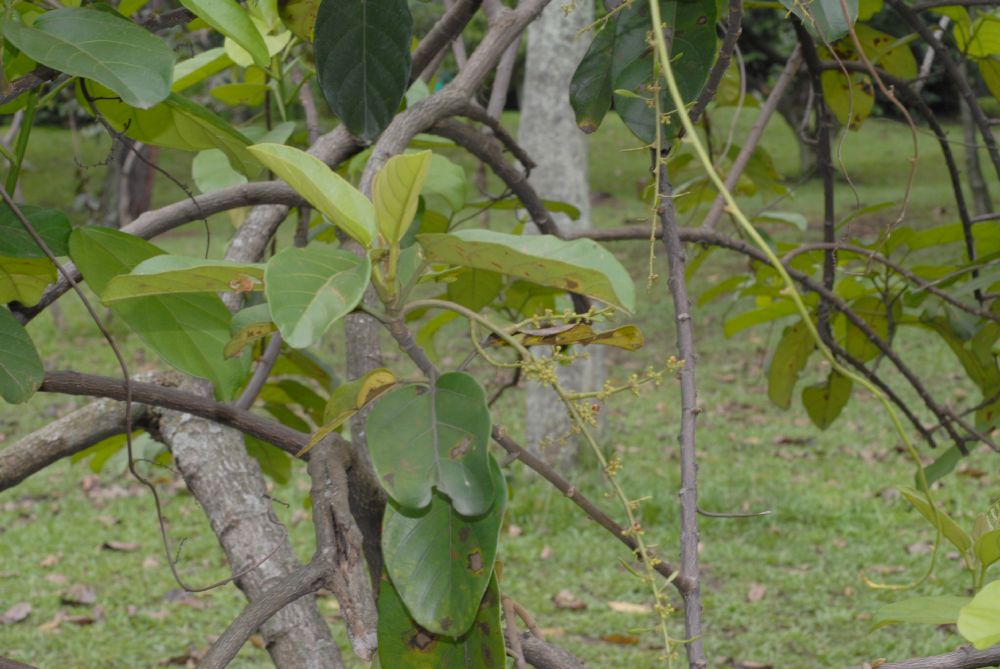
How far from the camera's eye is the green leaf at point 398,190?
2.09 ft

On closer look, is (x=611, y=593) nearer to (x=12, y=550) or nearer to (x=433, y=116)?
(x=12, y=550)

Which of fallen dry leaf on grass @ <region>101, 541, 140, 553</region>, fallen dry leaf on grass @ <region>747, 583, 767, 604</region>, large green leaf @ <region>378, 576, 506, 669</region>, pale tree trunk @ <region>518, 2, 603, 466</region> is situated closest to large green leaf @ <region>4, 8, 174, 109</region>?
large green leaf @ <region>378, 576, 506, 669</region>

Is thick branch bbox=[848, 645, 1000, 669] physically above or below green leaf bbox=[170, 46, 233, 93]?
below

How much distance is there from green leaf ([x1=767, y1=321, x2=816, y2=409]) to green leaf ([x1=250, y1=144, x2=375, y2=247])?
1319 mm

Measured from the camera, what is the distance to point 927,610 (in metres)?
0.75

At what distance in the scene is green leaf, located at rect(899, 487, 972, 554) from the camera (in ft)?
2.50

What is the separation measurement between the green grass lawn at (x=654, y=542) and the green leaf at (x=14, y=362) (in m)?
1.79

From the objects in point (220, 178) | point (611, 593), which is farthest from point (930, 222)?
point (220, 178)

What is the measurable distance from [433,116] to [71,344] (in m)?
7.31

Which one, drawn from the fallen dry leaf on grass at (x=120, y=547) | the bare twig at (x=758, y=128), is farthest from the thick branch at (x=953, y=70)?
the fallen dry leaf on grass at (x=120, y=547)

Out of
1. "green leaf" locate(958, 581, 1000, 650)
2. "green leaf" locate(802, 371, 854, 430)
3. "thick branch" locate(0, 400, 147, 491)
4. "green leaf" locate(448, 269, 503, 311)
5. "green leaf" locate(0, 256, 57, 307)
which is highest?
"green leaf" locate(958, 581, 1000, 650)

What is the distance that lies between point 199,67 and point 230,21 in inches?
25.2

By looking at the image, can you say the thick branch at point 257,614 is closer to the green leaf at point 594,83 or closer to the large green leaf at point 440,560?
the large green leaf at point 440,560

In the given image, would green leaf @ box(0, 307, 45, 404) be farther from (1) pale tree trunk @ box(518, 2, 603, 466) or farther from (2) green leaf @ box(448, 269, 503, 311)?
(1) pale tree trunk @ box(518, 2, 603, 466)
